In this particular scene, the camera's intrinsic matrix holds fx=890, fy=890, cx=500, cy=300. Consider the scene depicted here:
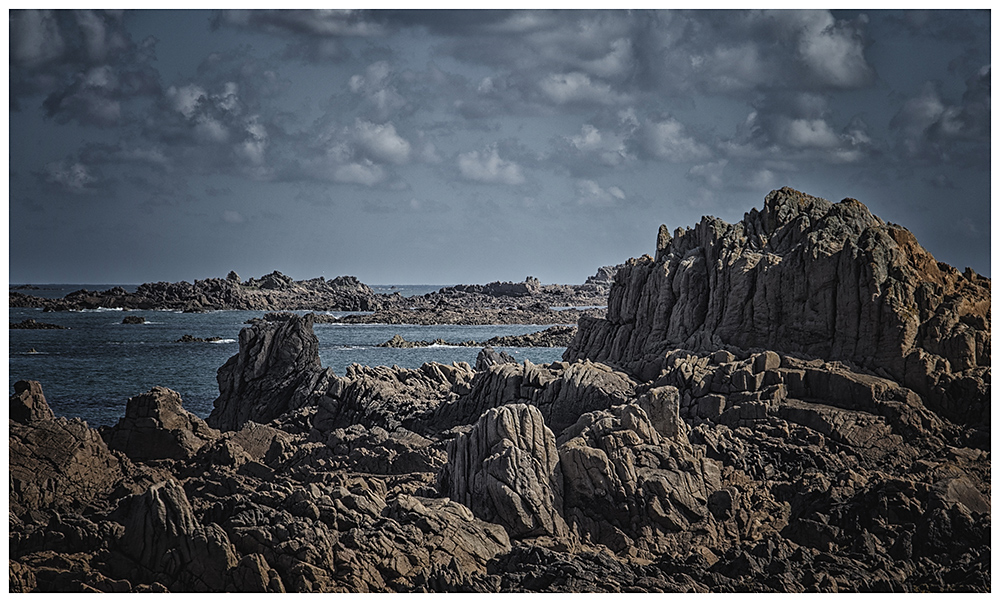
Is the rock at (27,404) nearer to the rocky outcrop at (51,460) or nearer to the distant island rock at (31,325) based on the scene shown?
the rocky outcrop at (51,460)

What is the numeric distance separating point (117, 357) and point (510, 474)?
1492 centimetres

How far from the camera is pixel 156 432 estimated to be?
55.8 ft

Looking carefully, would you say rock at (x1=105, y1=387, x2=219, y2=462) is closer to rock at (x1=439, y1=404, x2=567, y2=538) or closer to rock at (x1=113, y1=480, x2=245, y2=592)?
rock at (x1=439, y1=404, x2=567, y2=538)

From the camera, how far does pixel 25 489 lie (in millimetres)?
12875

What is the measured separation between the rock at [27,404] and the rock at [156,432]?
272cm

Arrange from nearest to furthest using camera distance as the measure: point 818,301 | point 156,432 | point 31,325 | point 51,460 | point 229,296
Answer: point 51,460, point 156,432, point 31,325, point 818,301, point 229,296

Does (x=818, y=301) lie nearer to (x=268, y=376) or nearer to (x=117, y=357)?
(x=268, y=376)

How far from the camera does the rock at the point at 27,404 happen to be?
45.7 feet

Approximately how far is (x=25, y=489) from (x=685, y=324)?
615 inches

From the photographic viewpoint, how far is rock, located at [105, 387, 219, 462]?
16.8 metres

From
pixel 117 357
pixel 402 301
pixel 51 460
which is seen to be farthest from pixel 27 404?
pixel 402 301

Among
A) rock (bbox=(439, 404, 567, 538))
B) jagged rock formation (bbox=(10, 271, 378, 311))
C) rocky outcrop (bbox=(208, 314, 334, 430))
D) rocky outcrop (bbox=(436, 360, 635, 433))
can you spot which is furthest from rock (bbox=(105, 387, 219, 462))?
rock (bbox=(439, 404, 567, 538))

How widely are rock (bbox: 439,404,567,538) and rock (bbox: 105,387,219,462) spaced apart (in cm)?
634

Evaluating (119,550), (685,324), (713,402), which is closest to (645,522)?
(713,402)
